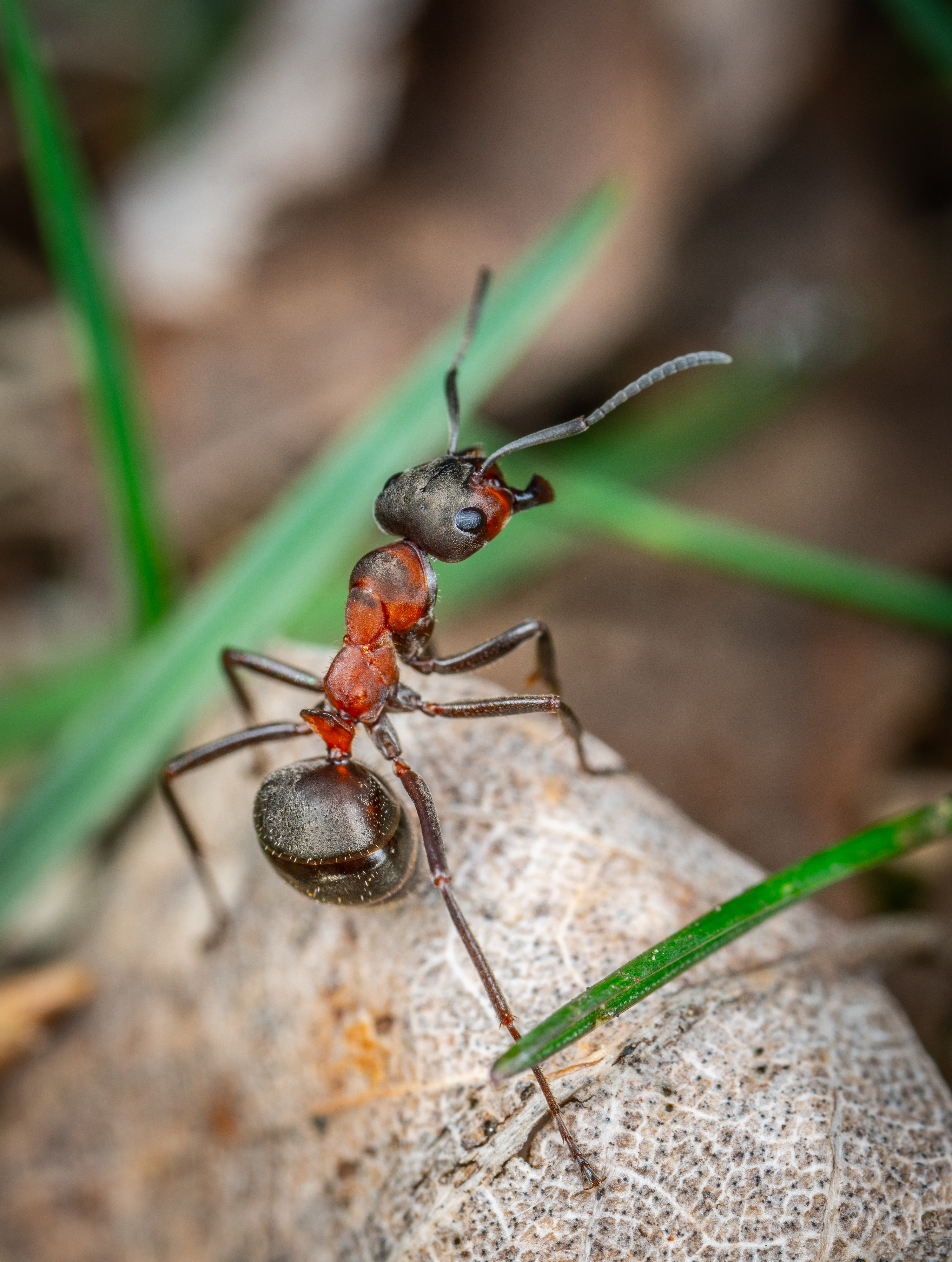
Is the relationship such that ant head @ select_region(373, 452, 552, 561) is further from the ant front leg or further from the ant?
the ant front leg

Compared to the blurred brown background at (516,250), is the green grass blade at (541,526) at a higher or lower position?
lower

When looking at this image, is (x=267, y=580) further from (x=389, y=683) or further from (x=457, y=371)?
(x=457, y=371)

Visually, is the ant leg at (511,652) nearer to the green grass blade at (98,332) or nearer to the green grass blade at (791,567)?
the green grass blade at (791,567)

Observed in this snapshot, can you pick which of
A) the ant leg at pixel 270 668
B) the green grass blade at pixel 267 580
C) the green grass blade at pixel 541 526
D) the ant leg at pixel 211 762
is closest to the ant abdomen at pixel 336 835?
the ant leg at pixel 211 762

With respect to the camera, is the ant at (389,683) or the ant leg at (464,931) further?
the ant at (389,683)

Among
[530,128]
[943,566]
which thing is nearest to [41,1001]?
[943,566]

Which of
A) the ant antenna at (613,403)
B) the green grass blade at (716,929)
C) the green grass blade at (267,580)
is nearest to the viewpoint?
the green grass blade at (716,929)

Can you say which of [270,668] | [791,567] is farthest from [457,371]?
[791,567]
